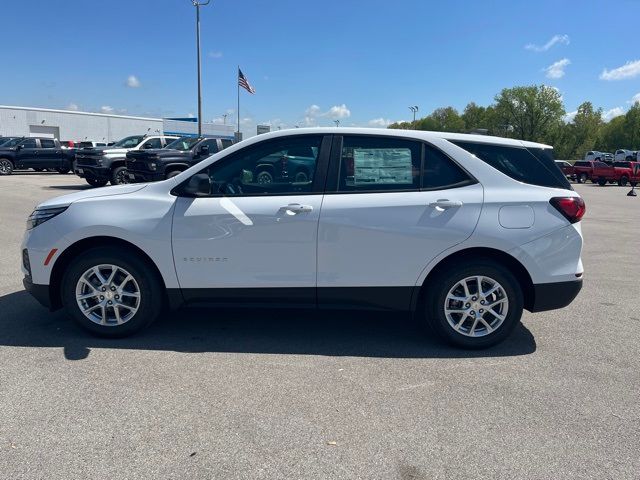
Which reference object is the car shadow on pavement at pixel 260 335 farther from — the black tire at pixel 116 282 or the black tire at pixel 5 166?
the black tire at pixel 5 166

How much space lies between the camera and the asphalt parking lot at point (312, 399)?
107 inches

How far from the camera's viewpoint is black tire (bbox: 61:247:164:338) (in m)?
4.19

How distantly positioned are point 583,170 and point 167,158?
1391 inches

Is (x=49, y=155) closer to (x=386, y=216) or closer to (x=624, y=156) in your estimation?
(x=386, y=216)

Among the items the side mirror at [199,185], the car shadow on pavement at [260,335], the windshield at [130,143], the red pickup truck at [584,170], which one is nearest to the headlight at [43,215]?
the car shadow on pavement at [260,335]

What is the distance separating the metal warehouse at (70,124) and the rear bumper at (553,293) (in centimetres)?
6782

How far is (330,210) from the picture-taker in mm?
4062

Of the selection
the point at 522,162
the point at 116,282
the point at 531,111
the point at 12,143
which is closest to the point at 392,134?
the point at 522,162

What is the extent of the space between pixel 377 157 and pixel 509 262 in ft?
4.58

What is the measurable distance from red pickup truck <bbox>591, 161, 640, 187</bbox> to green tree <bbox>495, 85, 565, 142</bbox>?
2393 inches

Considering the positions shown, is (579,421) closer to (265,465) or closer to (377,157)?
(265,465)

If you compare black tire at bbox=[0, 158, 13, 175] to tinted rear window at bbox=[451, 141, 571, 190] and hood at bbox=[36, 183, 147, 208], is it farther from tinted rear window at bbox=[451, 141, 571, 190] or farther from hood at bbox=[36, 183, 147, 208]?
tinted rear window at bbox=[451, 141, 571, 190]

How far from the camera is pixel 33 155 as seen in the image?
2564 centimetres

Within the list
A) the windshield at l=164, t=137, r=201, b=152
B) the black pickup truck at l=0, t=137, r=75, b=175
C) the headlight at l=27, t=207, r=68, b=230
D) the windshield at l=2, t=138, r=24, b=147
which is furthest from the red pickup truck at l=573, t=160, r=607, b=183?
the headlight at l=27, t=207, r=68, b=230
